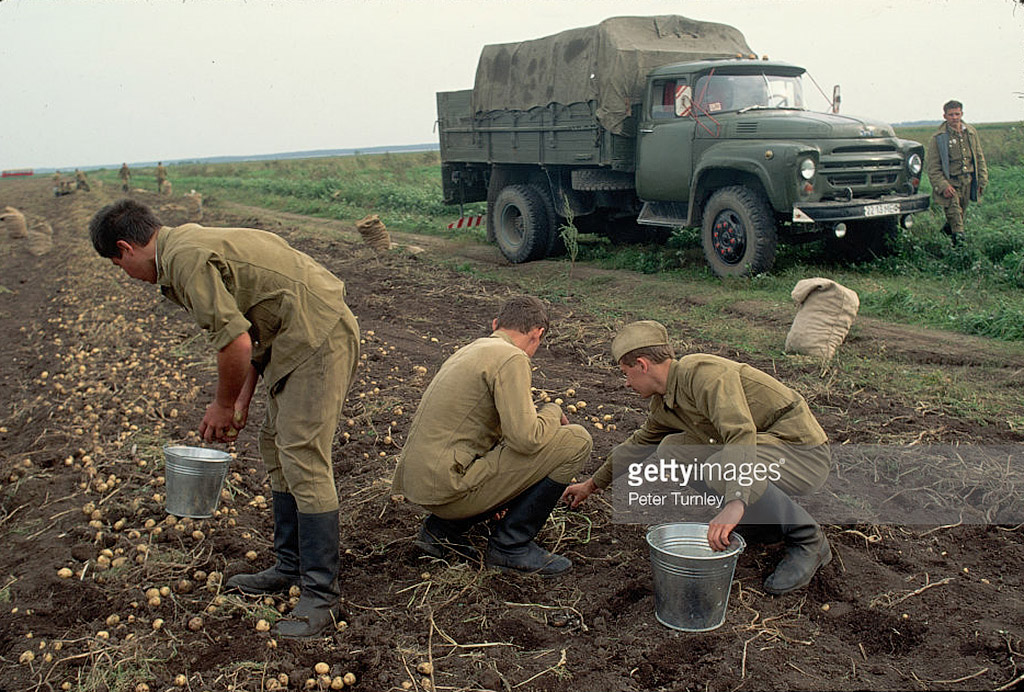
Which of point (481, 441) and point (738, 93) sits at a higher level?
point (738, 93)

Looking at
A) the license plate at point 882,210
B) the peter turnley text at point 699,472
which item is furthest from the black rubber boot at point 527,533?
the license plate at point 882,210

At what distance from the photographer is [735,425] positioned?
130 inches

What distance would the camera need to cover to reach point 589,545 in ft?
13.2

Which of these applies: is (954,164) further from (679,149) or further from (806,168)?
(679,149)

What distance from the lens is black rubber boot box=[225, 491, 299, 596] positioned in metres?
3.68

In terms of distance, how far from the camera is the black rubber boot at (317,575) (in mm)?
3396

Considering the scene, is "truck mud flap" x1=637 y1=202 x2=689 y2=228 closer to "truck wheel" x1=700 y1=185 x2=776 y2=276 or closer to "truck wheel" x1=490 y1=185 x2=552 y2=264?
"truck wheel" x1=700 y1=185 x2=776 y2=276

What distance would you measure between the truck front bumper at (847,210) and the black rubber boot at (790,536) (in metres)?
6.27

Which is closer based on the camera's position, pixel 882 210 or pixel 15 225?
pixel 882 210

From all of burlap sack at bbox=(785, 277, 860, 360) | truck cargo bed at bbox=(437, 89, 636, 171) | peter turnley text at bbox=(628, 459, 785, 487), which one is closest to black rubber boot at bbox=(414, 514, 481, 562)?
peter turnley text at bbox=(628, 459, 785, 487)

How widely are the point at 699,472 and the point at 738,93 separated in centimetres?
759

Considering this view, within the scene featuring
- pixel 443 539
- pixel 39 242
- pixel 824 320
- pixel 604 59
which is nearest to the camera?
pixel 443 539

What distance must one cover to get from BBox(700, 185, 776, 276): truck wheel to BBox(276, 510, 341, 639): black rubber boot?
23.5 feet

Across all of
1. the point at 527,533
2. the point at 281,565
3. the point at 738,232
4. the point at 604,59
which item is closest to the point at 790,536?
the point at 527,533
